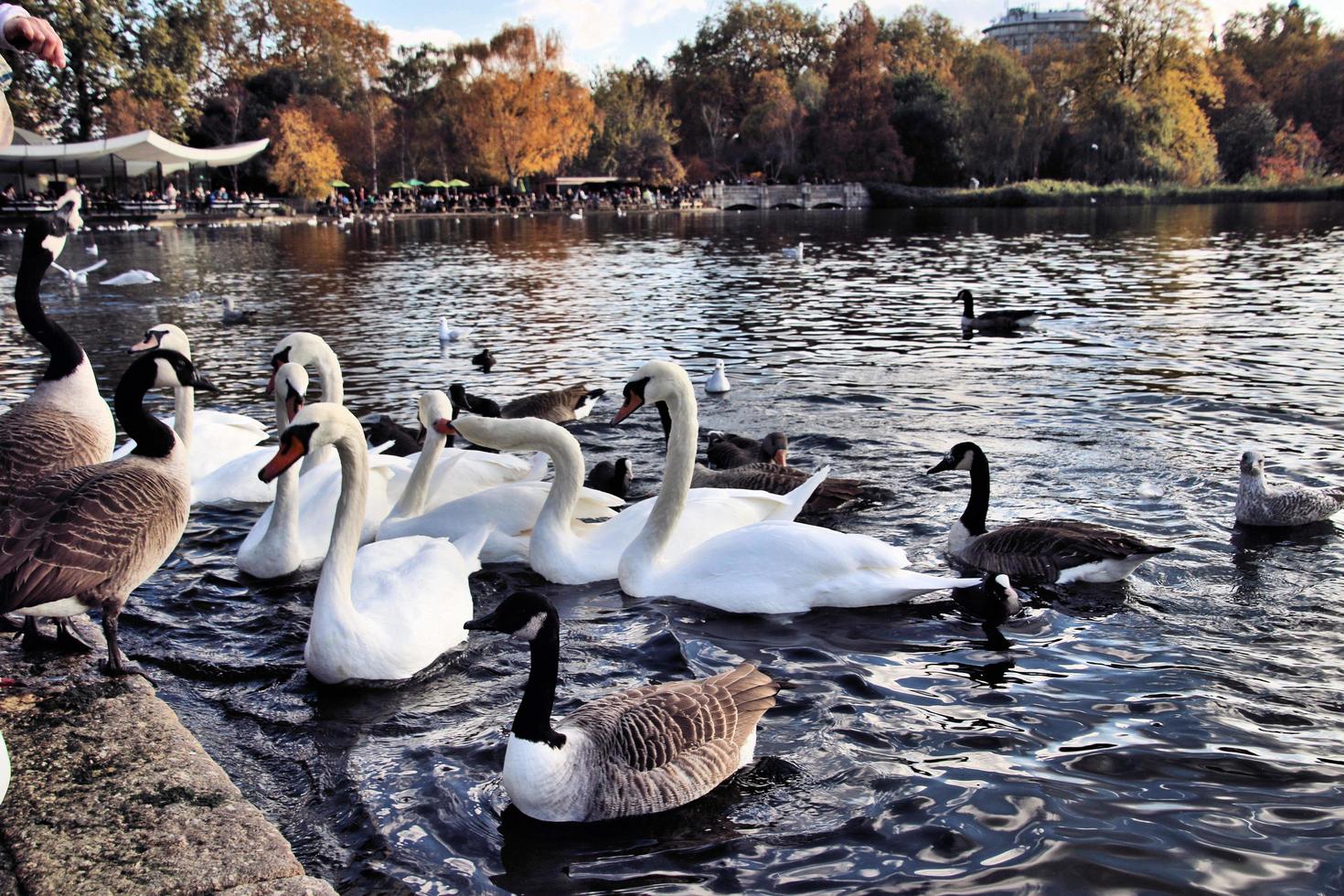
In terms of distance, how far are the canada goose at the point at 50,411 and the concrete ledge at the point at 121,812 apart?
5.04 ft

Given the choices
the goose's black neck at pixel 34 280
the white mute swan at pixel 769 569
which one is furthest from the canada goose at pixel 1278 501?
the goose's black neck at pixel 34 280

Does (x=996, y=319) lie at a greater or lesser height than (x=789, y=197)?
lesser

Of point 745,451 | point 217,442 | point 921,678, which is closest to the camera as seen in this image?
point 921,678

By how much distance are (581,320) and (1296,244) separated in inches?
998

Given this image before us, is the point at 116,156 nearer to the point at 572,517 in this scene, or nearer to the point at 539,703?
the point at 572,517

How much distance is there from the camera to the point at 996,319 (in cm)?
1636

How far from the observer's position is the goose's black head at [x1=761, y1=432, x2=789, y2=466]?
28.2ft

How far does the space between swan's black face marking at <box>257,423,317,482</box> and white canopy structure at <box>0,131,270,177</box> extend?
49.2 m

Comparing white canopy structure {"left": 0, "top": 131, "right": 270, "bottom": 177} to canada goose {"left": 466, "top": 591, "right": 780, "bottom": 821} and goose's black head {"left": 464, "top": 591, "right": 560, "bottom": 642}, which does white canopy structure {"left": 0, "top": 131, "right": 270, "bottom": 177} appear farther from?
canada goose {"left": 466, "top": 591, "right": 780, "bottom": 821}

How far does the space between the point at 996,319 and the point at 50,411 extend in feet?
44.5

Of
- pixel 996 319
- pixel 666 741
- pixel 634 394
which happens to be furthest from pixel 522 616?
pixel 996 319

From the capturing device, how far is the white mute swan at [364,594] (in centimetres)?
484

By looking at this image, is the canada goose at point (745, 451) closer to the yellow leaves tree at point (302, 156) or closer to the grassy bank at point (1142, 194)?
the yellow leaves tree at point (302, 156)

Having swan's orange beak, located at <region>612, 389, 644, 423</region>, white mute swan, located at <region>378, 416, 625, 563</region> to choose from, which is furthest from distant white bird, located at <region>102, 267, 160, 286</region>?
swan's orange beak, located at <region>612, 389, 644, 423</region>
